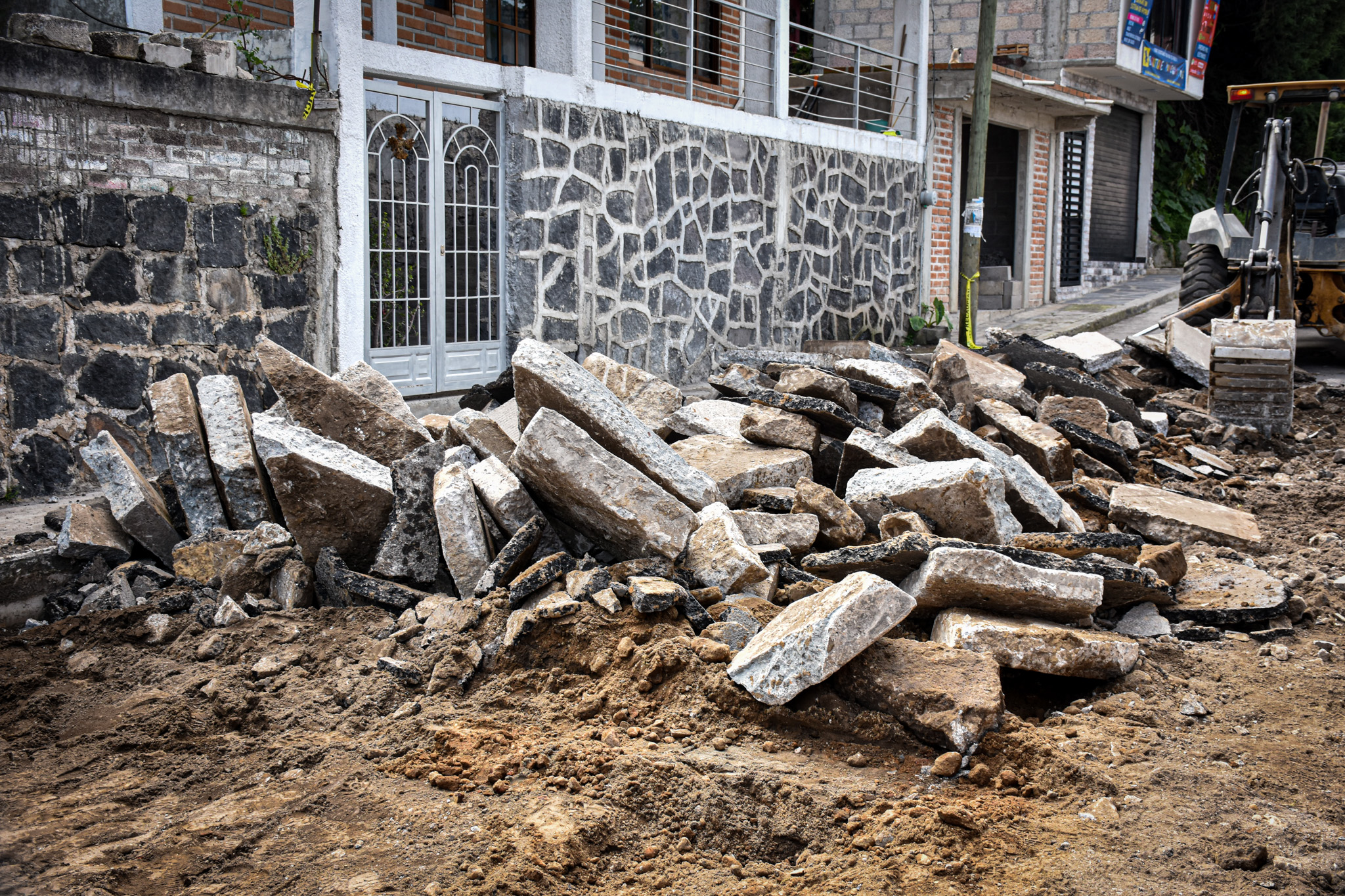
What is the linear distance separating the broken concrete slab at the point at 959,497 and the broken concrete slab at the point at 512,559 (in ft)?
5.04

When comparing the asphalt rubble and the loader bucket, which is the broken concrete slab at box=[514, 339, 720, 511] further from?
the loader bucket

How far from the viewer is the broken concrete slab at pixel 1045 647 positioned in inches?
143

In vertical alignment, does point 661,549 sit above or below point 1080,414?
below

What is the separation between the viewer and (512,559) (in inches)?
159

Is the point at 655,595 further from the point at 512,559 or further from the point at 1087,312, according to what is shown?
the point at 1087,312

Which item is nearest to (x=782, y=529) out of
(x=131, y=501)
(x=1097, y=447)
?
(x=131, y=501)

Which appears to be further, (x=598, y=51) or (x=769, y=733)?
(x=598, y=51)

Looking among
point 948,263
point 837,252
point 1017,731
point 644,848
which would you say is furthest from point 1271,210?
point 644,848

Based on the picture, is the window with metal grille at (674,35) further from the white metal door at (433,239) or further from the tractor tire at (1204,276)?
the tractor tire at (1204,276)

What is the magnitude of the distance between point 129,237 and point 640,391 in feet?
9.61

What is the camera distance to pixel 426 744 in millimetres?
3236

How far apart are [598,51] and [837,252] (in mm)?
3482

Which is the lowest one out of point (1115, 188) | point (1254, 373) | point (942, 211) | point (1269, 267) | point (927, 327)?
point (1254, 373)

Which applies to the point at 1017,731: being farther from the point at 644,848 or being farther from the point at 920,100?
the point at 920,100
